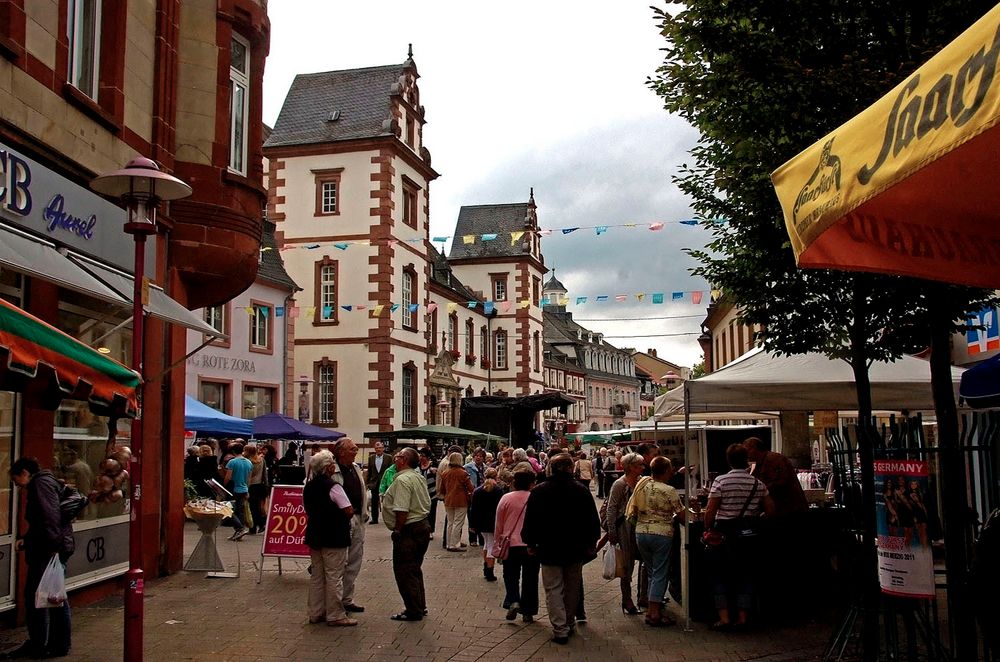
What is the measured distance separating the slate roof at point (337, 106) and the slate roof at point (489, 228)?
69.5 feet

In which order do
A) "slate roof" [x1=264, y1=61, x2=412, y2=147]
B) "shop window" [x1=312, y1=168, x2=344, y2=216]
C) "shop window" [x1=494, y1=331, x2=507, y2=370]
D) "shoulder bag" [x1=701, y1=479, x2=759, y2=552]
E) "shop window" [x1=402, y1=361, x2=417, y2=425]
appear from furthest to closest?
"shop window" [x1=494, y1=331, x2=507, y2=370]
"shop window" [x1=402, y1=361, x2=417, y2=425]
"slate roof" [x1=264, y1=61, x2=412, y2=147]
"shop window" [x1=312, y1=168, x2=344, y2=216]
"shoulder bag" [x1=701, y1=479, x2=759, y2=552]

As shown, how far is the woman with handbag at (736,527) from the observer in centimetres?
951

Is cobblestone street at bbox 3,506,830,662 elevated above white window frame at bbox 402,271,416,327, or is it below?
below

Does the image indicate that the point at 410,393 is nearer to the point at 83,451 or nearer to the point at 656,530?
the point at 83,451

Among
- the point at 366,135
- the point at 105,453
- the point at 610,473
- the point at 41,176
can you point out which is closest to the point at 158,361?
the point at 105,453

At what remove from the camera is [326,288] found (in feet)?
136

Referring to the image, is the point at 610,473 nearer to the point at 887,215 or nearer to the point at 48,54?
the point at 48,54

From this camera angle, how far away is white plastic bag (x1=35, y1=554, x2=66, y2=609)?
25.9 feet

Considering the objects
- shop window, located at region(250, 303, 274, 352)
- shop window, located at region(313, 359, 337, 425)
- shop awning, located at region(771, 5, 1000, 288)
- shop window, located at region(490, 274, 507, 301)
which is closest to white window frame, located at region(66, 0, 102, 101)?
shop awning, located at region(771, 5, 1000, 288)

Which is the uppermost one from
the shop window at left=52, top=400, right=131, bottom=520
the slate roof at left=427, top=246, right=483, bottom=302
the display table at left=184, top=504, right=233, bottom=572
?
the slate roof at left=427, top=246, right=483, bottom=302

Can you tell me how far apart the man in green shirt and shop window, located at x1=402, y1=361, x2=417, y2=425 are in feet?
106

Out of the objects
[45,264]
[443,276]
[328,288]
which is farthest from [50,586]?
[443,276]

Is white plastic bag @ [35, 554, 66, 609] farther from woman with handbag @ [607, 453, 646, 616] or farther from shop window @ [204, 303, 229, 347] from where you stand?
shop window @ [204, 303, 229, 347]

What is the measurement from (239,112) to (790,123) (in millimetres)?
9254
